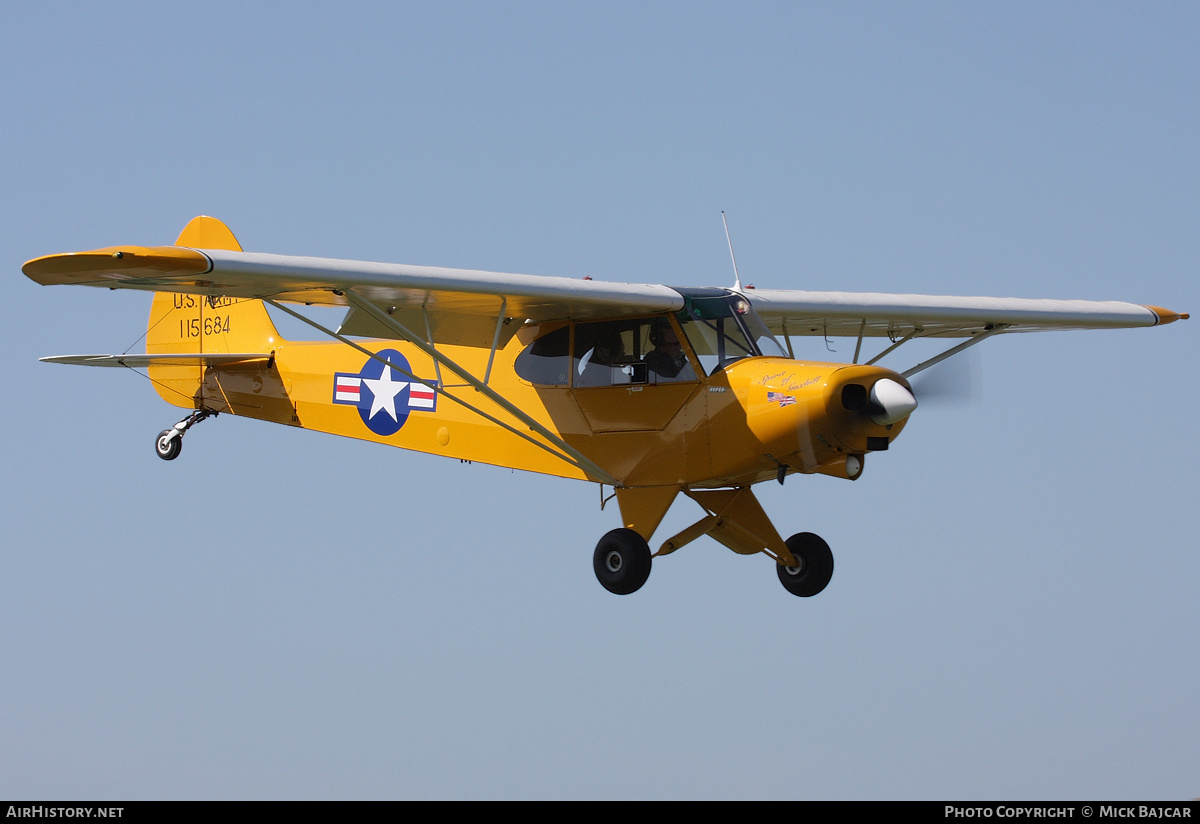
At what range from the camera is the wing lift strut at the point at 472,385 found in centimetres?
1248

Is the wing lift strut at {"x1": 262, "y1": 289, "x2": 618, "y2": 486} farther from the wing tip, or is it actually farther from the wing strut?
the wing tip

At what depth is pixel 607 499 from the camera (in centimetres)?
1360

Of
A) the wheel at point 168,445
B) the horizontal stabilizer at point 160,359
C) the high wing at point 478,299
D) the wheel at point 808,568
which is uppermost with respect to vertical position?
the high wing at point 478,299

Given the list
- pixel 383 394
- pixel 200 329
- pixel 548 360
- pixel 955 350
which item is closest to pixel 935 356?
pixel 955 350

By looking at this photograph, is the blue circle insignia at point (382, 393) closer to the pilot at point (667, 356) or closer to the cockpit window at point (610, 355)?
the cockpit window at point (610, 355)

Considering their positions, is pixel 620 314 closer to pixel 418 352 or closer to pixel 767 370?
pixel 767 370

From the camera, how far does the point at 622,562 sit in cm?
1303

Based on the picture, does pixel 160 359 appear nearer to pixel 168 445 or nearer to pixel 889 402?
pixel 168 445

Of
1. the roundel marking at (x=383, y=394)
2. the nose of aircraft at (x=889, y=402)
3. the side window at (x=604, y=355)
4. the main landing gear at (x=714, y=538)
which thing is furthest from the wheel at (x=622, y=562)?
the roundel marking at (x=383, y=394)

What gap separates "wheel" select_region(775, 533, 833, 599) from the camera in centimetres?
1376

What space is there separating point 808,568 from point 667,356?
2.46 metres

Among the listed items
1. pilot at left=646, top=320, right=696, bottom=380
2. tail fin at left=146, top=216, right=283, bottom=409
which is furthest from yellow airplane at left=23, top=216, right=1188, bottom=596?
tail fin at left=146, top=216, right=283, bottom=409

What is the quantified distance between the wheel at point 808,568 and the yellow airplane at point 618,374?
0.04 ft
